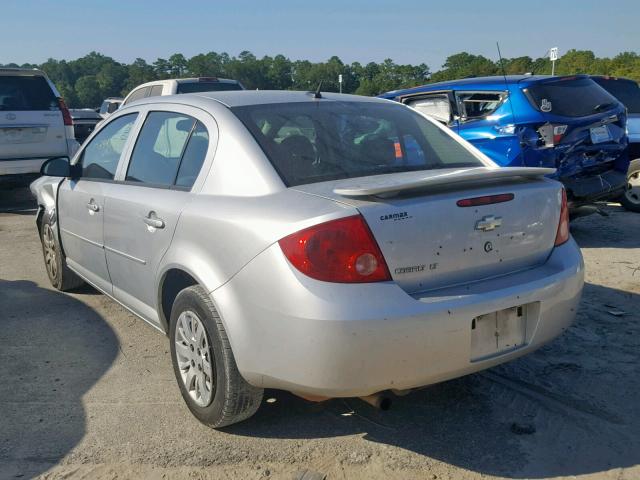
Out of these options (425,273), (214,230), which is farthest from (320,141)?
(425,273)

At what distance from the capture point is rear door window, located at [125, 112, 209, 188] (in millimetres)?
3371

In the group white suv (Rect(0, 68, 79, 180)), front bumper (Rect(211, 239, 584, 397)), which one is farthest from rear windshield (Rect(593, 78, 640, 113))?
white suv (Rect(0, 68, 79, 180))

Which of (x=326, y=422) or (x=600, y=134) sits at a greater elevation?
(x=600, y=134)

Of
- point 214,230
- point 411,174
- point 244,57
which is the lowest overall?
point 214,230

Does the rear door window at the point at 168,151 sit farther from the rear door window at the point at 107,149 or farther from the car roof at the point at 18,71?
the car roof at the point at 18,71

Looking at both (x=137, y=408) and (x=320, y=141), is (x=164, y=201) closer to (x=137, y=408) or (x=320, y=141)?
(x=320, y=141)

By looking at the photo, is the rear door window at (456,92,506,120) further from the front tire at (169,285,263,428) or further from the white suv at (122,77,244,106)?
the white suv at (122,77,244,106)

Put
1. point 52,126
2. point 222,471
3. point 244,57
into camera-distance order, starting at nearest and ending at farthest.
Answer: point 222,471 → point 52,126 → point 244,57

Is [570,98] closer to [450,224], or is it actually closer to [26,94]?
[450,224]

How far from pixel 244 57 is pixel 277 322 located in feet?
178

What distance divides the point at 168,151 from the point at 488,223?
1865 mm

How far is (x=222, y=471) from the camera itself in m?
2.82

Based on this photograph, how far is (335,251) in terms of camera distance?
2545mm

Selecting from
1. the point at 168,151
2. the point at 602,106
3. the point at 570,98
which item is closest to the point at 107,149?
the point at 168,151
